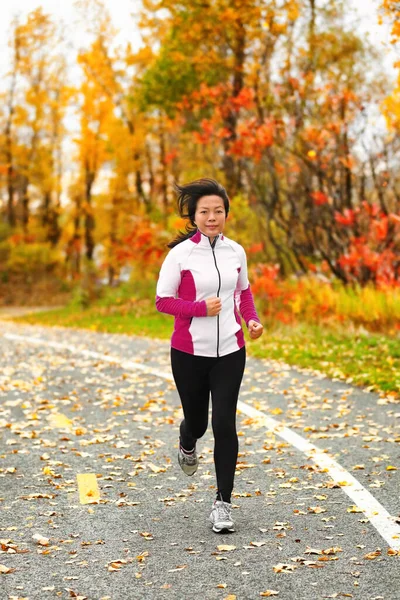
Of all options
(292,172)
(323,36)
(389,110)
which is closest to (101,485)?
(389,110)

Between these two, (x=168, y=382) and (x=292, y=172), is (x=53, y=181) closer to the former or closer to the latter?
(x=292, y=172)

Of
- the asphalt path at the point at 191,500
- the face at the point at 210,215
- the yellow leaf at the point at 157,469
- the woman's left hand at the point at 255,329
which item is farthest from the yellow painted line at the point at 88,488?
the face at the point at 210,215

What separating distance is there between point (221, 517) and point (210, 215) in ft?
5.79

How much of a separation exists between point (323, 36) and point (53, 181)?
23020 millimetres

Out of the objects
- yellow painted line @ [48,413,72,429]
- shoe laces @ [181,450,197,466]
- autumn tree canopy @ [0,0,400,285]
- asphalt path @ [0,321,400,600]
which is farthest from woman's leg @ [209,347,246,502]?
autumn tree canopy @ [0,0,400,285]

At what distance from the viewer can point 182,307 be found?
16.8 feet

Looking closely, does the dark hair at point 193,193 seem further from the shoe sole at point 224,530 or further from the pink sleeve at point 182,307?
the shoe sole at point 224,530

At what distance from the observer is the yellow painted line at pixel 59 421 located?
8547 mm

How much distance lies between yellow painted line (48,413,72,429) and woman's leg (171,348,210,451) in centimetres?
316

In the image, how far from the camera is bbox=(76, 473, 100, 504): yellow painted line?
19.2ft

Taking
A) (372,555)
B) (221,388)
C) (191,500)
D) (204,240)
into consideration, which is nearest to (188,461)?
(191,500)

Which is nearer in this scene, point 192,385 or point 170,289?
point 170,289

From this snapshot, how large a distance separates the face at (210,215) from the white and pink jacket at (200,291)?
52mm

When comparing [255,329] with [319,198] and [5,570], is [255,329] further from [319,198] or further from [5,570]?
[319,198]
